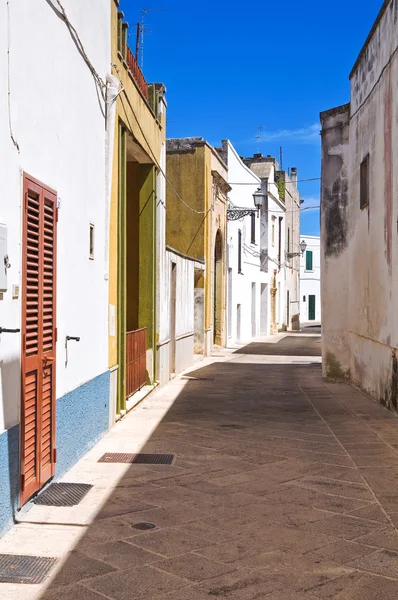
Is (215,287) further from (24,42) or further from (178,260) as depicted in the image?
(24,42)

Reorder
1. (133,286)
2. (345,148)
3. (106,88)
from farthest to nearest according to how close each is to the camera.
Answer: (345,148), (133,286), (106,88)

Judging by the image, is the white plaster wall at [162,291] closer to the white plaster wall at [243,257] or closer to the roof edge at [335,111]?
the roof edge at [335,111]

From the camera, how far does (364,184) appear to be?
1292 cm

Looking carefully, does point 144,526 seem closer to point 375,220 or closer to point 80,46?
point 80,46

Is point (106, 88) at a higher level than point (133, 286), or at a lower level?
higher

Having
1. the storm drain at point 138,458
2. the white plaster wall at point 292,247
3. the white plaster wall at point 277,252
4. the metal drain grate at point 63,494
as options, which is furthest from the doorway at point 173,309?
the white plaster wall at point 292,247

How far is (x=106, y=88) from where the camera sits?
8234mm

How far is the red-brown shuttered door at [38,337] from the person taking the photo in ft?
17.0

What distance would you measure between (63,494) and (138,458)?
60.1 inches

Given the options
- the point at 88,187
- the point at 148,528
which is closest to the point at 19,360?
the point at 148,528

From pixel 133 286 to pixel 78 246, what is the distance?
546 cm

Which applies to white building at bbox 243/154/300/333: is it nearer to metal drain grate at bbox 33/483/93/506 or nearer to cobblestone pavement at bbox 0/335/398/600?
cobblestone pavement at bbox 0/335/398/600

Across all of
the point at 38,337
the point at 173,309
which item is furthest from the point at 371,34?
the point at 38,337

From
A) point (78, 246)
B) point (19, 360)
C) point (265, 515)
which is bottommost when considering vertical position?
point (265, 515)
